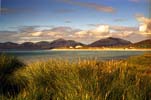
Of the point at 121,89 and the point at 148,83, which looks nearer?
the point at 121,89

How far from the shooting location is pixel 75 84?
5.09 m

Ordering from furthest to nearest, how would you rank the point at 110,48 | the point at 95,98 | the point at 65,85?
the point at 110,48 < the point at 65,85 < the point at 95,98

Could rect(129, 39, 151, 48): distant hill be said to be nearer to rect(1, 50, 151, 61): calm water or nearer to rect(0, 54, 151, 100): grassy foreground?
rect(1, 50, 151, 61): calm water

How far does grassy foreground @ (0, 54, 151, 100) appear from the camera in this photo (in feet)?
15.8

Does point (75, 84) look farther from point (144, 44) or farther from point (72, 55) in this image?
point (144, 44)

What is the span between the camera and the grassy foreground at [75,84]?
4.82 metres

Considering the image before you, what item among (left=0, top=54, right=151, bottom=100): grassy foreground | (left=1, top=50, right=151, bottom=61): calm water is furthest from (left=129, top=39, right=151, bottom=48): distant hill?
(left=0, top=54, right=151, bottom=100): grassy foreground

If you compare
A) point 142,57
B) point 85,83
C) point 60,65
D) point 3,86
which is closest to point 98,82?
point 85,83

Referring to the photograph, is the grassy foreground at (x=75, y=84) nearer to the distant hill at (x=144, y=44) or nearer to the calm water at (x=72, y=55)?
the calm water at (x=72, y=55)

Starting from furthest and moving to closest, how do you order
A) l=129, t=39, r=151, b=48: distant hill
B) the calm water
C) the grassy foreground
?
l=129, t=39, r=151, b=48: distant hill, the calm water, the grassy foreground

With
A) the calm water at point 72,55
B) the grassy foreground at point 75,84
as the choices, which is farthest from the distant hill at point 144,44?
the grassy foreground at point 75,84

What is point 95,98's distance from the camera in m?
4.48

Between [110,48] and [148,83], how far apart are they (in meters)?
7.59

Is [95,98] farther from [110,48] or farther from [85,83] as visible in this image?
[110,48]
